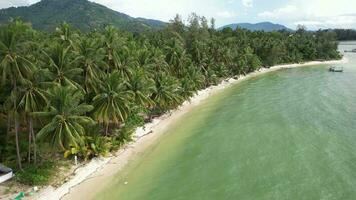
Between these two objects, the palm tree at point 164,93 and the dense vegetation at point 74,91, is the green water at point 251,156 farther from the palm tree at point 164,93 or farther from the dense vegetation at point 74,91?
the dense vegetation at point 74,91

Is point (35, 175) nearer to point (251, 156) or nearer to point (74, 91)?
point (74, 91)

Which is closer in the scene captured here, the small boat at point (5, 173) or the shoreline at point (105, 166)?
the small boat at point (5, 173)

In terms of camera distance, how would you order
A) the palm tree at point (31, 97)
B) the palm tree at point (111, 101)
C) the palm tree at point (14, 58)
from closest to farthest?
1. the palm tree at point (14, 58)
2. the palm tree at point (31, 97)
3. the palm tree at point (111, 101)

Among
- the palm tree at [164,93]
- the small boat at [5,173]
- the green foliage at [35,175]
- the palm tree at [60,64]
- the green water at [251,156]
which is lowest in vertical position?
the green water at [251,156]

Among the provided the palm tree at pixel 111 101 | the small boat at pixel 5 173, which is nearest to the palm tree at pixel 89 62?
the palm tree at pixel 111 101

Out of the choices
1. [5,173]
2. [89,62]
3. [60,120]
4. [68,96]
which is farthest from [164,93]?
[5,173]

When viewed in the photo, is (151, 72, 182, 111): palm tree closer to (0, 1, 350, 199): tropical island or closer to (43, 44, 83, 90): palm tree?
(0, 1, 350, 199): tropical island
